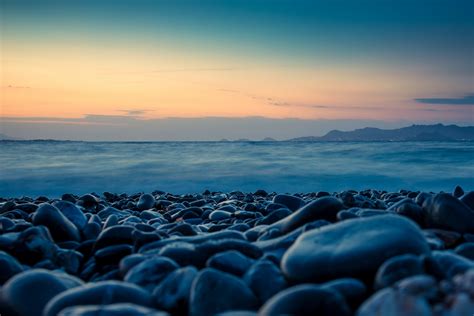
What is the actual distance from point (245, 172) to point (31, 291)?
13.2 m

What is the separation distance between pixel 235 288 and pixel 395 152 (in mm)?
17245

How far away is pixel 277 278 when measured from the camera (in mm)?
1584

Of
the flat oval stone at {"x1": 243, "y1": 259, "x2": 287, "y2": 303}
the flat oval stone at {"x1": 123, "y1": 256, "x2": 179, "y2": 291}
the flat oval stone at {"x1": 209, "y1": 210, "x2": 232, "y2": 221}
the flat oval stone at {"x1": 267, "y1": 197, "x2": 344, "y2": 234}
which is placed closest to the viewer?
the flat oval stone at {"x1": 243, "y1": 259, "x2": 287, "y2": 303}

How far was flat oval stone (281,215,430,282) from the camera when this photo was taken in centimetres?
147

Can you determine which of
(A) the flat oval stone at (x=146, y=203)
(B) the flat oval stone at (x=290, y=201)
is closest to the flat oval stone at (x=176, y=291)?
(B) the flat oval stone at (x=290, y=201)

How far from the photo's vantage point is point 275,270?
1.63 metres

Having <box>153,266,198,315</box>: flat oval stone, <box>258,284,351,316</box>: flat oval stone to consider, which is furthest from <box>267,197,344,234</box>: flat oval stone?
<box>258,284,351,316</box>: flat oval stone

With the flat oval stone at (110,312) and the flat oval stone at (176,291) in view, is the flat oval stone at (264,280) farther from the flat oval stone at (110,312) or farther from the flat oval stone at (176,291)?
the flat oval stone at (110,312)

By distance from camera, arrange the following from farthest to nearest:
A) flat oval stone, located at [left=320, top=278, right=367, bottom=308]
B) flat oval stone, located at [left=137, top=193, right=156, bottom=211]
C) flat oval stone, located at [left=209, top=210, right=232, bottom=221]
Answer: flat oval stone, located at [left=137, top=193, right=156, bottom=211] < flat oval stone, located at [left=209, top=210, right=232, bottom=221] < flat oval stone, located at [left=320, top=278, right=367, bottom=308]

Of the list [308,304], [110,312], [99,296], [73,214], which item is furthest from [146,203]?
[308,304]

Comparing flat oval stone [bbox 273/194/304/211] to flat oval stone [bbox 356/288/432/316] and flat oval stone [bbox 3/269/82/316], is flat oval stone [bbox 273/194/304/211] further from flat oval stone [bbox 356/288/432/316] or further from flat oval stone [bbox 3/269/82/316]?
flat oval stone [bbox 356/288/432/316]

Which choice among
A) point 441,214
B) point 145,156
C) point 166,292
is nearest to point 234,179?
point 145,156

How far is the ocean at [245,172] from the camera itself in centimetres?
1282

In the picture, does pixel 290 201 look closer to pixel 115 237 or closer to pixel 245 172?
pixel 115 237
